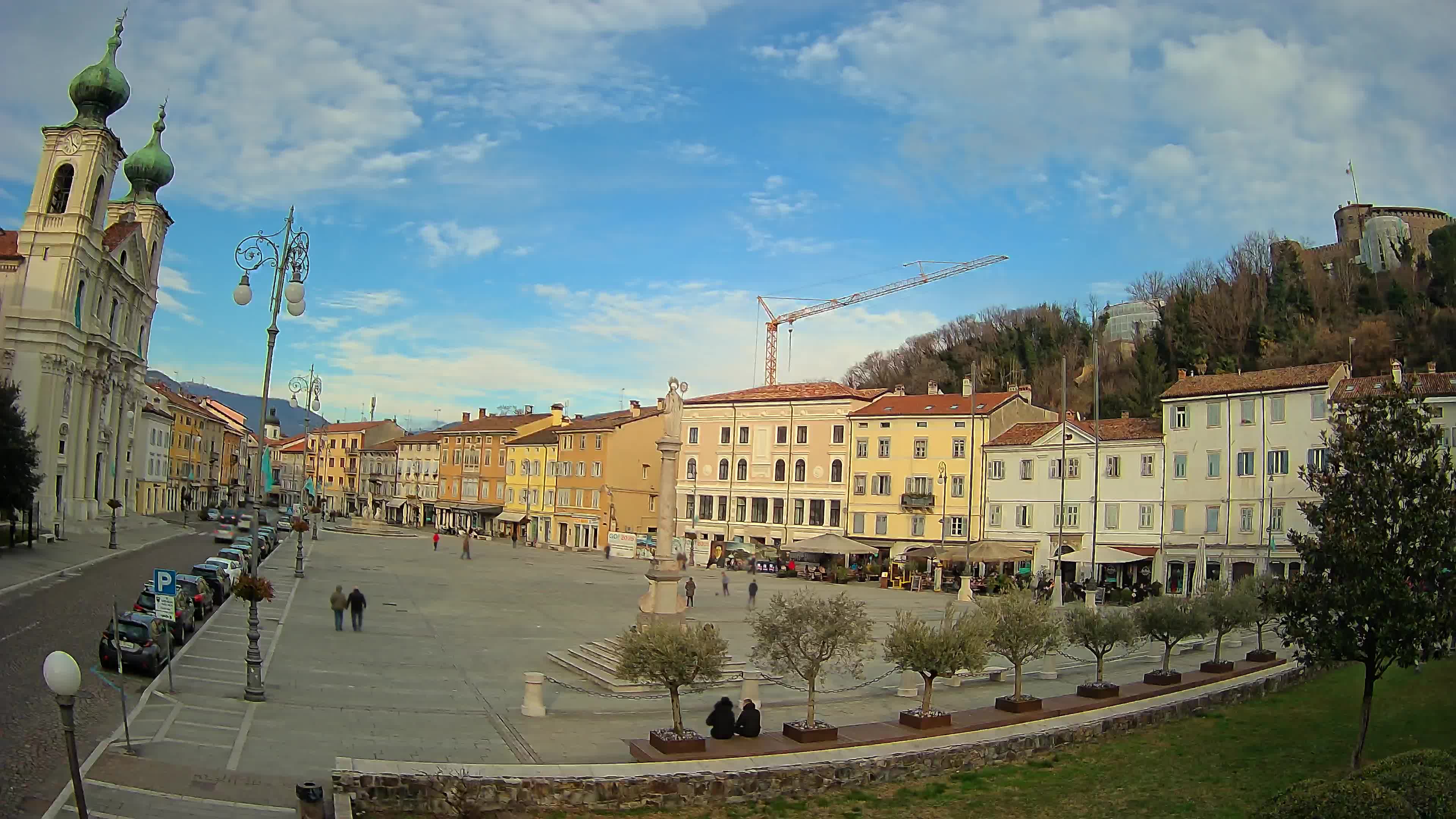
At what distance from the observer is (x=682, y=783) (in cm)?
1444

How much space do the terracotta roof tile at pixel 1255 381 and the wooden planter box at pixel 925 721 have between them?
37.4 m

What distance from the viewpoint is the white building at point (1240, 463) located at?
155 feet

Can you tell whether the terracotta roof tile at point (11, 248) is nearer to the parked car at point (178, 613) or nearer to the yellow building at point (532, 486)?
the yellow building at point (532, 486)

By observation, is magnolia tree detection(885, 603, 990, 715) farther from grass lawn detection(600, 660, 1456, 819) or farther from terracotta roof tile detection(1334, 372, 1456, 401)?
terracotta roof tile detection(1334, 372, 1456, 401)

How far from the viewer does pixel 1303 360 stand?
70875 millimetres

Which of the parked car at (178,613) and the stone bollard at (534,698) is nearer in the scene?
the stone bollard at (534,698)

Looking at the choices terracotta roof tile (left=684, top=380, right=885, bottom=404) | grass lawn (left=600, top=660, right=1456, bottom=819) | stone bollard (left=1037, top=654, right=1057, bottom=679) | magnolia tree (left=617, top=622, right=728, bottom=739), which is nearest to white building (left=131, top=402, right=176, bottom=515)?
terracotta roof tile (left=684, top=380, right=885, bottom=404)

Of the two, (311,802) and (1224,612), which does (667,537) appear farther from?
(1224,612)

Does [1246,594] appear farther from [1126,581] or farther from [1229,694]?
[1126,581]

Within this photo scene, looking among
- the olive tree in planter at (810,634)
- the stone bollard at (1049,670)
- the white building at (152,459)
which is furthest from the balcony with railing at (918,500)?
the white building at (152,459)

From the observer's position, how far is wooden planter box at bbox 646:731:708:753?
52.3ft

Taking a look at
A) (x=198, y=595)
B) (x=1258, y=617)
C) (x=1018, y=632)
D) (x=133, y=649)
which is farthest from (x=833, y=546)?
(x=133, y=649)

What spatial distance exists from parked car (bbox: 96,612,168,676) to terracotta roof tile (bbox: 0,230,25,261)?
50666 millimetres

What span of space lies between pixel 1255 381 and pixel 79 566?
177 feet
